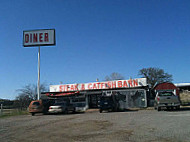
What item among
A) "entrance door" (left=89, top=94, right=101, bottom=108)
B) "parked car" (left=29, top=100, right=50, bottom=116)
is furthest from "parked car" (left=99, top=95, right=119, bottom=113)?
"entrance door" (left=89, top=94, right=101, bottom=108)

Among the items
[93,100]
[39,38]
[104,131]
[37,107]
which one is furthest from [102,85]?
[104,131]

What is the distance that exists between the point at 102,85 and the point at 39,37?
11479mm

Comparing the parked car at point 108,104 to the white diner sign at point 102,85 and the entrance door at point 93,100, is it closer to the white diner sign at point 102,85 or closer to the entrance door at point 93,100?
the white diner sign at point 102,85

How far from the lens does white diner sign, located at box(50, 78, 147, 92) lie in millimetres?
26953

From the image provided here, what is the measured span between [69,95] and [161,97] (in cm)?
1425

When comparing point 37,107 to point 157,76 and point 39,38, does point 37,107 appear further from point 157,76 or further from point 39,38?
point 157,76

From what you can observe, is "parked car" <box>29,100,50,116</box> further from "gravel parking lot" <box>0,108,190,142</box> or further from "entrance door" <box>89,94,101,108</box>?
"entrance door" <box>89,94,101,108</box>

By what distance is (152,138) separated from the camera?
7.17m

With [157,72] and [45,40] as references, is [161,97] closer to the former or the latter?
[45,40]

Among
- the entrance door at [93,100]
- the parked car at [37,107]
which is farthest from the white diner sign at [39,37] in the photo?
the parked car at [37,107]

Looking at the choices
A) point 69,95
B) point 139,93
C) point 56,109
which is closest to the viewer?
point 56,109

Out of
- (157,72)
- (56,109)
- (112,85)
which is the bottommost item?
(56,109)

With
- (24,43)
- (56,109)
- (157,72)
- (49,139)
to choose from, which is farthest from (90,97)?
(157,72)

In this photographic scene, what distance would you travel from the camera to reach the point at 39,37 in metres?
29.3
